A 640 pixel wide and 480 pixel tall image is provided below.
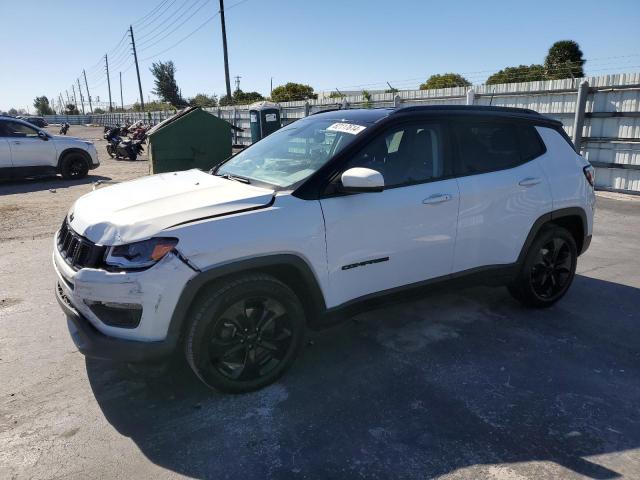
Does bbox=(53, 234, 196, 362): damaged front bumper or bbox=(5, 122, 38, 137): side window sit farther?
bbox=(5, 122, 38, 137): side window

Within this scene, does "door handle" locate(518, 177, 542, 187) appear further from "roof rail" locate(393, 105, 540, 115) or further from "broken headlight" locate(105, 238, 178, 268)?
"broken headlight" locate(105, 238, 178, 268)

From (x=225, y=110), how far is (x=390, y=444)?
21.5 metres

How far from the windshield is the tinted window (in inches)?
61.3

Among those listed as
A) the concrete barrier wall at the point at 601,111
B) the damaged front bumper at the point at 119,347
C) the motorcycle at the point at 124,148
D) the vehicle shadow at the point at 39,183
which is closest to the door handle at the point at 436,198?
the damaged front bumper at the point at 119,347

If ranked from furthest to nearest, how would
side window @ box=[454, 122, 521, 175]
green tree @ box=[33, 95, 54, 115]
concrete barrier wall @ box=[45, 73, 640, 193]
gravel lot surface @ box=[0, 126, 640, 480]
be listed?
green tree @ box=[33, 95, 54, 115] < concrete barrier wall @ box=[45, 73, 640, 193] < side window @ box=[454, 122, 521, 175] < gravel lot surface @ box=[0, 126, 640, 480]

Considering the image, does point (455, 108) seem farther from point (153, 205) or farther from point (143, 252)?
point (143, 252)

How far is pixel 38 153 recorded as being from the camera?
12023mm

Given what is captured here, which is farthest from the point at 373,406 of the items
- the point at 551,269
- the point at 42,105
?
the point at 42,105

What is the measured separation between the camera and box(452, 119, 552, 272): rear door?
3.69 meters

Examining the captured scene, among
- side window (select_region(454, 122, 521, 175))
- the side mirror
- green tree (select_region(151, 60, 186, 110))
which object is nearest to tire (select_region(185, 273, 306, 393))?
the side mirror

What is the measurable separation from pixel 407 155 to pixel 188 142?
701 centimetres

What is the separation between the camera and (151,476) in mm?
2389

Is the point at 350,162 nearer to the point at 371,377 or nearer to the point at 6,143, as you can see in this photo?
the point at 371,377

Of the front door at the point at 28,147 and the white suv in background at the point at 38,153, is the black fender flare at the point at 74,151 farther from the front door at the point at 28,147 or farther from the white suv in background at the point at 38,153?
the front door at the point at 28,147
